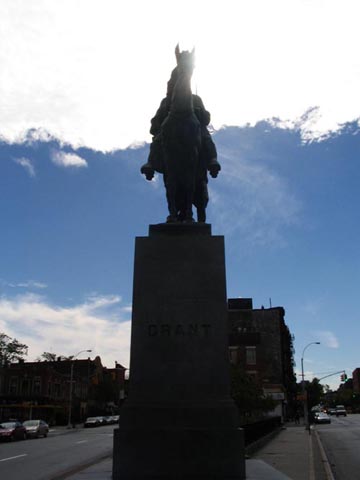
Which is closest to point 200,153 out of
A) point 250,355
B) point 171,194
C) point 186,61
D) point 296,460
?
point 171,194

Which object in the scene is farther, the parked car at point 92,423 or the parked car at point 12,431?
the parked car at point 92,423

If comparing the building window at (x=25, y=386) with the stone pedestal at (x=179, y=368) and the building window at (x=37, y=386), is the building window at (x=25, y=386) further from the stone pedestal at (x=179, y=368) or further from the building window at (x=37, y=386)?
the stone pedestal at (x=179, y=368)

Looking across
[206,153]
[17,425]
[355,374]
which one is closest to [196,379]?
[206,153]

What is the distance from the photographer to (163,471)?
6973 mm

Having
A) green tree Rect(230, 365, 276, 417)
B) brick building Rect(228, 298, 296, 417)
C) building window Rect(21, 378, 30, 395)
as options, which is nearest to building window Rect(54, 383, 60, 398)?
building window Rect(21, 378, 30, 395)

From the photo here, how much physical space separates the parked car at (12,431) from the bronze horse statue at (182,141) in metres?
32.4

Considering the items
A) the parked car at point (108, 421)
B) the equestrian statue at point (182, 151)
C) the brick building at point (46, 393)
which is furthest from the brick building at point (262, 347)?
the equestrian statue at point (182, 151)

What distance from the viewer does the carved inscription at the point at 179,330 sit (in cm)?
781

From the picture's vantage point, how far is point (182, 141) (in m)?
9.14

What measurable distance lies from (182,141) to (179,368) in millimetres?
3894

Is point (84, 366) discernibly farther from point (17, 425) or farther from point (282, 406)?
point (17, 425)

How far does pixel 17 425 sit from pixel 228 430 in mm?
35197

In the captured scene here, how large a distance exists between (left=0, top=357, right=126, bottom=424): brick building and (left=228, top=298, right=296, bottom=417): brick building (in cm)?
1743

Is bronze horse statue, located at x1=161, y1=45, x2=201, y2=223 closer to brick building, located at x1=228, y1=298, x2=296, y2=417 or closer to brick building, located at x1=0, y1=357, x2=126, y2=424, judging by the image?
brick building, located at x1=0, y1=357, x2=126, y2=424
